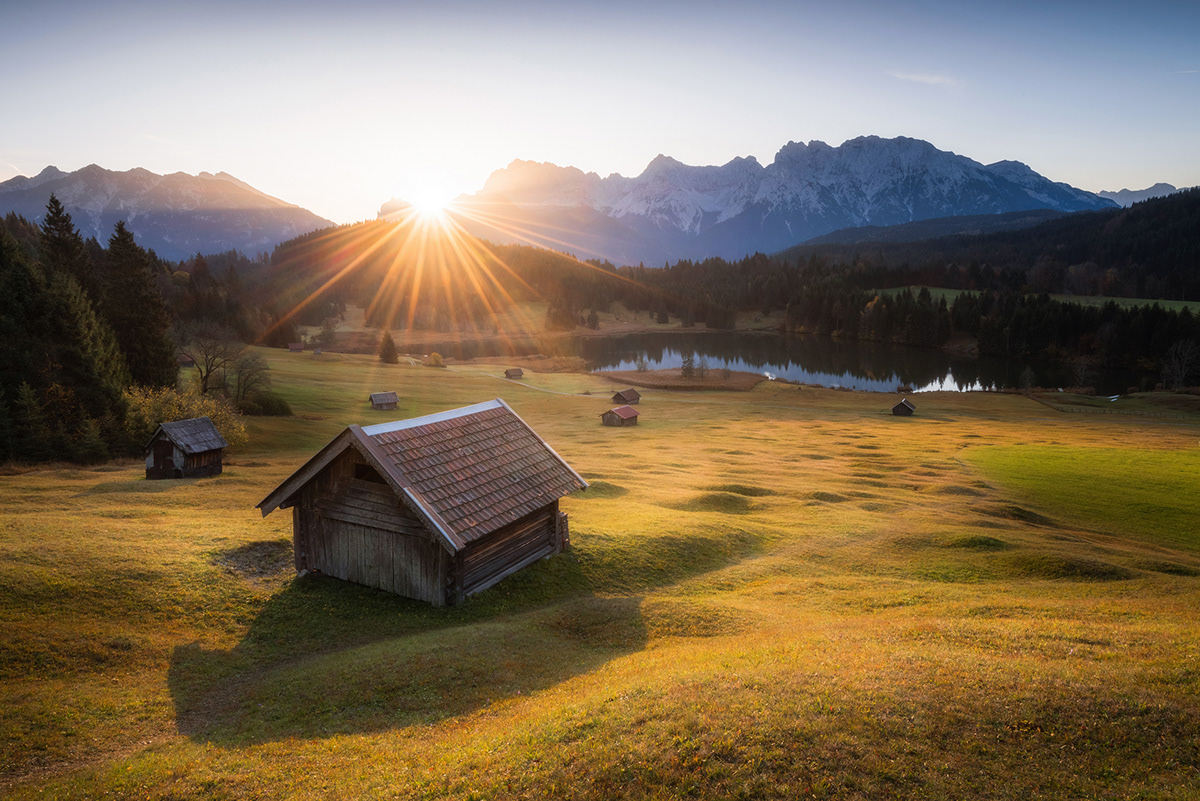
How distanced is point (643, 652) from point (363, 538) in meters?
11.0

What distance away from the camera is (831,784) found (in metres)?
9.13

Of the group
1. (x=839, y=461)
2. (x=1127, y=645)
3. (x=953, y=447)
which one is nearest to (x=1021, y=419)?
(x=953, y=447)

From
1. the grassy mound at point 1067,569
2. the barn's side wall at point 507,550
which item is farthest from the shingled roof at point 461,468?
the grassy mound at point 1067,569

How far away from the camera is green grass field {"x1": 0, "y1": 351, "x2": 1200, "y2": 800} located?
998 centimetres

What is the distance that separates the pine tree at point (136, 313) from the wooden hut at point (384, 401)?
21528 mm

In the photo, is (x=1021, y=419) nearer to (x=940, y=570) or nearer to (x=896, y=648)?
(x=940, y=570)

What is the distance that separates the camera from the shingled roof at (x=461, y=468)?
19.3 m

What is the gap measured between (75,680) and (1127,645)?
25.7m

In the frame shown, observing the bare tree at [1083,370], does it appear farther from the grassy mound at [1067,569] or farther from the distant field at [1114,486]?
the grassy mound at [1067,569]

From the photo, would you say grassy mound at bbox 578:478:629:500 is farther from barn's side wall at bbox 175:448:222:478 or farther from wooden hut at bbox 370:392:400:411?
wooden hut at bbox 370:392:400:411

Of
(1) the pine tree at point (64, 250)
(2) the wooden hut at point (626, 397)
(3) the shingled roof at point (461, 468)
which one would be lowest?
(2) the wooden hut at point (626, 397)

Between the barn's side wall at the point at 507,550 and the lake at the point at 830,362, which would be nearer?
the barn's side wall at the point at 507,550

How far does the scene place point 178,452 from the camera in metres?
38.9

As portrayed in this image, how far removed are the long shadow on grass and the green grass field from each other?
87 mm
